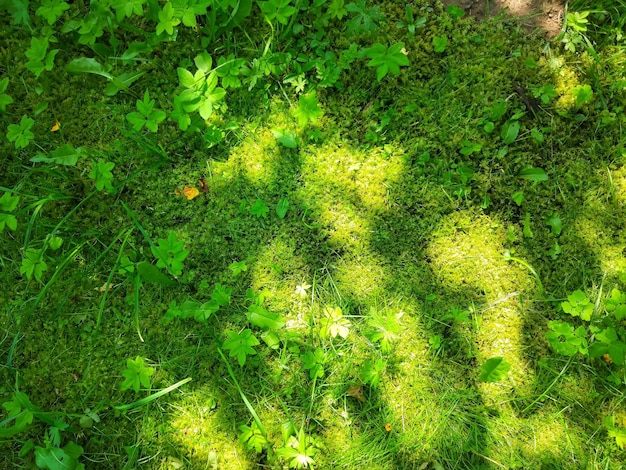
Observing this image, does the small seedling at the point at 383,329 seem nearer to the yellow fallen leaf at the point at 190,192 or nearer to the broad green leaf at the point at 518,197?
the broad green leaf at the point at 518,197

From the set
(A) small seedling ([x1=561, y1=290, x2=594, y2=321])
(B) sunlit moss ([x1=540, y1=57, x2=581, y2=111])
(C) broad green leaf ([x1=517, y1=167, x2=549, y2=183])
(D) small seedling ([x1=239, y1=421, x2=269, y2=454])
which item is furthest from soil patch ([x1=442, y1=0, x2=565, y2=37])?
(D) small seedling ([x1=239, y1=421, x2=269, y2=454])

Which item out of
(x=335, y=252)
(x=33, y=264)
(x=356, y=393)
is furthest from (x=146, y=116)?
(x=356, y=393)

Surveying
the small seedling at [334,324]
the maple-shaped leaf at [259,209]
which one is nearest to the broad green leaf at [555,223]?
the small seedling at [334,324]

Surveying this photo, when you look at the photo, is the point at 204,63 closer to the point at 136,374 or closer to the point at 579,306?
the point at 136,374

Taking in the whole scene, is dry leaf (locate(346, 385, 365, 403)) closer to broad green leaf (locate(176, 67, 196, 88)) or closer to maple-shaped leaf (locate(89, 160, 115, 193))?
maple-shaped leaf (locate(89, 160, 115, 193))

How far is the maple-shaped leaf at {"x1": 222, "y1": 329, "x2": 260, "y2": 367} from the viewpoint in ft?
7.97

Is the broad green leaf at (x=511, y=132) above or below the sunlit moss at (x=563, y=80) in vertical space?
below

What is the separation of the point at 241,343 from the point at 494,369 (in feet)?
4.78

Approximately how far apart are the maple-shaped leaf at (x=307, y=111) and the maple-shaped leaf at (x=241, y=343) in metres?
1.37

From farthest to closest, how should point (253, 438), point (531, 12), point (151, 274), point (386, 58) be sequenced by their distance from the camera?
point (531, 12) → point (386, 58) → point (151, 274) → point (253, 438)

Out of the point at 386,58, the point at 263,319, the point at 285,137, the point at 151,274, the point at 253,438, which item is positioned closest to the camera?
the point at 253,438

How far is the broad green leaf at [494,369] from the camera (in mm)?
2398

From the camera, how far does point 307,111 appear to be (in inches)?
107

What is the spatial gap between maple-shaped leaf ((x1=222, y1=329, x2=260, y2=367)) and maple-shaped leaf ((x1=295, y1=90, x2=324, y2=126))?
4.48 ft
